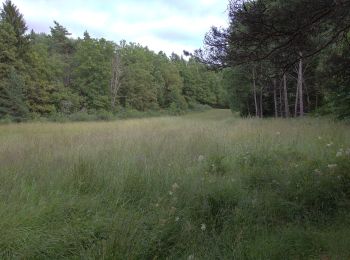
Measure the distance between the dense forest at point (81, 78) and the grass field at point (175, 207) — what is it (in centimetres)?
229

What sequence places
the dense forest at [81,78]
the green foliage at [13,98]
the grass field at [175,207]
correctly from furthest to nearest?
the dense forest at [81,78], the green foliage at [13,98], the grass field at [175,207]

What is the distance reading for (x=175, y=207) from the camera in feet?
16.1

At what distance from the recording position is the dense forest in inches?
1251

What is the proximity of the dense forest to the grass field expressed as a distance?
7.50 ft

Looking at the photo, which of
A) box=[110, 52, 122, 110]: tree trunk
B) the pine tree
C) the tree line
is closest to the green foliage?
the pine tree

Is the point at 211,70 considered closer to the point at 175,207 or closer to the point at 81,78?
the point at 175,207

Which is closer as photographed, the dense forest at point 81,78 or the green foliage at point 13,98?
the green foliage at point 13,98

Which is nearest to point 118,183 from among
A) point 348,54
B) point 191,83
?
point 348,54

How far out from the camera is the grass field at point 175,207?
3820 millimetres

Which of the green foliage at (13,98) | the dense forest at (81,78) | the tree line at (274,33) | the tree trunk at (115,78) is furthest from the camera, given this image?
the tree trunk at (115,78)

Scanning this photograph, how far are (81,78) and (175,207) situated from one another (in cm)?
4384

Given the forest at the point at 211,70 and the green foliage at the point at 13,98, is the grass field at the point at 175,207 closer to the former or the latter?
the forest at the point at 211,70

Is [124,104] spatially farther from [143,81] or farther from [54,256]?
[54,256]

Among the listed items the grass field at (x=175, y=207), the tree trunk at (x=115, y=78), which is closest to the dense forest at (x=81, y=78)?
the tree trunk at (x=115, y=78)
